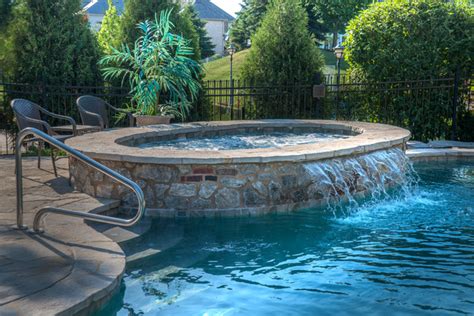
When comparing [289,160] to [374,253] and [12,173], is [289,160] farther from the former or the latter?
[12,173]

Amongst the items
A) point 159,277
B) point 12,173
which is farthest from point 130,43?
point 159,277

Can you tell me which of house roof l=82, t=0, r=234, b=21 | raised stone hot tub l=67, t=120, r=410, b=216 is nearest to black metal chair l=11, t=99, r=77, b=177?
raised stone hot tub l=67, t=120, r=410, b=216

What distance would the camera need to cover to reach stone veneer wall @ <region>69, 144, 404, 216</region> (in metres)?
4.69

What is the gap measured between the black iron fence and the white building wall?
41.2 m

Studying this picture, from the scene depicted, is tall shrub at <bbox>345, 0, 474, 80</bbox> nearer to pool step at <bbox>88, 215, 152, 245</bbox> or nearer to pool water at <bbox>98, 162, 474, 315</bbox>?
pool water at <bbox>98, 162, 474, 315</bbox>

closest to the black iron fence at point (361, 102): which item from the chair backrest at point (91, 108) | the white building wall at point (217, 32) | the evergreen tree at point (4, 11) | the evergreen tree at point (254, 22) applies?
the chair backrest at point (91, 108)

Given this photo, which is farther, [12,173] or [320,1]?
[320,1]

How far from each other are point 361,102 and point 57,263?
8662 millimetres

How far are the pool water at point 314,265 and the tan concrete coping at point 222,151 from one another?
56cm

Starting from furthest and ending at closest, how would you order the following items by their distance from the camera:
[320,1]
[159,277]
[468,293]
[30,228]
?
[320,1], [30,228], [159,277], [468,293]

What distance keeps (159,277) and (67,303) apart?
3.07ft

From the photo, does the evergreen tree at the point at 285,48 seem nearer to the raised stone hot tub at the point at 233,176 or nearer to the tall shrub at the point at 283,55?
the tall shrub at the point at 283,55

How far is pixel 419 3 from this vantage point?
10.2 metres

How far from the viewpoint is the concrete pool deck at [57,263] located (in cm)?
254
